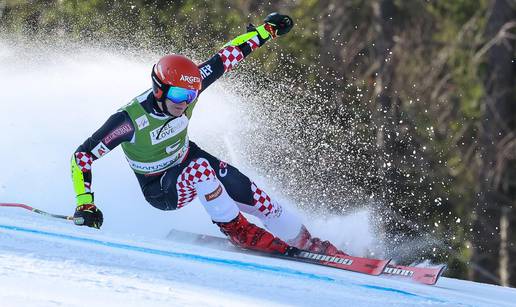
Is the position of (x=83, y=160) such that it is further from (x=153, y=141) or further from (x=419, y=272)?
(x=419, y=272)

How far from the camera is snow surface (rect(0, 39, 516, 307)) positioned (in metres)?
3.07

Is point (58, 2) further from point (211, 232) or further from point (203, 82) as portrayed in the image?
point (203, 82)

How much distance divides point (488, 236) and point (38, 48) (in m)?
7.66

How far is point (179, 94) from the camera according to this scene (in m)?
4.97

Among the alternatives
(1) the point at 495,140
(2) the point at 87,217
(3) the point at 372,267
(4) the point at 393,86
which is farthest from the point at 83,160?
(1) the point at 495,140

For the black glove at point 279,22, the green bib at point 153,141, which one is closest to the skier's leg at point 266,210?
the green bib at point 153,141

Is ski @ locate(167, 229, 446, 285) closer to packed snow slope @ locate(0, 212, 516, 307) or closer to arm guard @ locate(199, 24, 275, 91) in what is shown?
packed snow slope @ locate(0, 212, 516, 307)

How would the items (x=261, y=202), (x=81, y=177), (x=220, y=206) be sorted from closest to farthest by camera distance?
1. (x=81, y=177)
2. (x=220, y=206)
3. (x=261, y=202)

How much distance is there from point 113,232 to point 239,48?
59.3 inches

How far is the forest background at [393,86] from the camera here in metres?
13.2

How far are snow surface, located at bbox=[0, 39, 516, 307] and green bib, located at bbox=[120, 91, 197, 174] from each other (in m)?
0.46

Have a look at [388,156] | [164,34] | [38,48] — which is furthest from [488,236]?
[38,48]

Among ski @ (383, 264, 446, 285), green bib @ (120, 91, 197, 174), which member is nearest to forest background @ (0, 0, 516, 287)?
green bib @ (120, 91, 197, 174)

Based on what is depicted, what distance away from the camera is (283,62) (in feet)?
44.3
